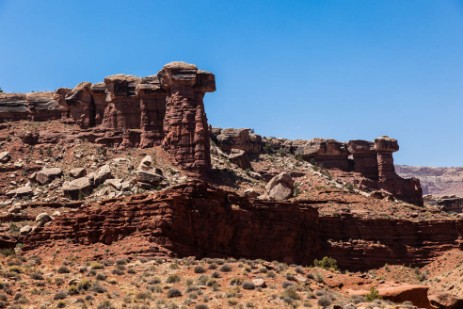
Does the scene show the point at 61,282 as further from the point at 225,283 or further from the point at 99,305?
the point at 225,283

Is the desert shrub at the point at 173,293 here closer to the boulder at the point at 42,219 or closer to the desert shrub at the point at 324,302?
the desert shrub at the point at 324,302

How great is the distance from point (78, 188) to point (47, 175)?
5.64 meters

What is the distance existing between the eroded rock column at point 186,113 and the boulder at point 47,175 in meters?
9.91

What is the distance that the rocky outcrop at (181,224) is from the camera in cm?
4866

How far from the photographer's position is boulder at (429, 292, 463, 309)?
139 ft

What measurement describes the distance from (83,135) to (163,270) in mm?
44423

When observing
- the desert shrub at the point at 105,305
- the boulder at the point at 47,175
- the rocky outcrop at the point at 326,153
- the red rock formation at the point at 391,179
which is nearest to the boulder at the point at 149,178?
the boulder at the point at 47,175

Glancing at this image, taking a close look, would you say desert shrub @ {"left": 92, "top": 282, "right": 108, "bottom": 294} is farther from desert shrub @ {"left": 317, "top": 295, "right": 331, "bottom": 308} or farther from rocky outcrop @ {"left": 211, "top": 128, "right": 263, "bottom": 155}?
rocky outcrop @ {"left": 211, "top": 128, "right": 263, "bottom": 155}

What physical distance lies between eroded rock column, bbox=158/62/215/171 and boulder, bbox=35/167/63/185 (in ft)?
32.5

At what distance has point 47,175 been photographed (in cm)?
7688

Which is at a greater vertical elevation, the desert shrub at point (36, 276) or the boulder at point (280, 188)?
the boulder at point (280, 188)

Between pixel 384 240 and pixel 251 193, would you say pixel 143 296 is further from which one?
pixel 251 193

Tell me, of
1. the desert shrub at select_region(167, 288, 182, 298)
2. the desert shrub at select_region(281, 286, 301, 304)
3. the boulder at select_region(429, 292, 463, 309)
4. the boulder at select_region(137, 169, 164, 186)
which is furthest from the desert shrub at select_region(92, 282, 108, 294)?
the boulder at select_region(137, 169, 164, 186)

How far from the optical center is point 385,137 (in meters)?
109
